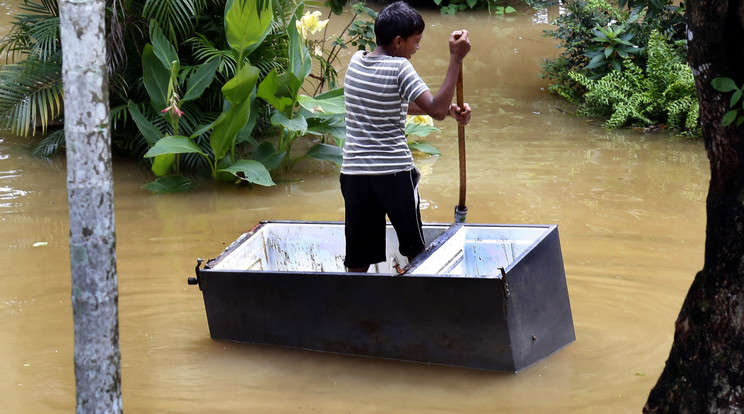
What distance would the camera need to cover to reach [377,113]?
12.9 ft

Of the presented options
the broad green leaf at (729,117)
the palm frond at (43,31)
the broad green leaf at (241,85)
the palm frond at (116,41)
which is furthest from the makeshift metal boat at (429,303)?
the palm frond at (43,31)

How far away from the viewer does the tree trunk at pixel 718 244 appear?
9.06 feet

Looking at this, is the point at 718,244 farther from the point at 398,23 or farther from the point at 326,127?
the point at 326,127

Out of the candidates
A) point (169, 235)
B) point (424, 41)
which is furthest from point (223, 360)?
point (424, 41)

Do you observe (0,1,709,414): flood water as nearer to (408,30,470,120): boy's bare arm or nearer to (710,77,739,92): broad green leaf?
(408,30,470,120): boy's bare arm

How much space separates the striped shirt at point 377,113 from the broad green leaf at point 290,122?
2.65m

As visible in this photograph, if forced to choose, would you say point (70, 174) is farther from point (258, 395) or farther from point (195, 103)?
point (195, 103)

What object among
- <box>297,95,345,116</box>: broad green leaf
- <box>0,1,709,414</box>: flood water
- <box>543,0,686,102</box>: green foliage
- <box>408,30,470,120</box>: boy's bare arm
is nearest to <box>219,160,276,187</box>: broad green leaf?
<box>0,1,709,414</box>: flood water

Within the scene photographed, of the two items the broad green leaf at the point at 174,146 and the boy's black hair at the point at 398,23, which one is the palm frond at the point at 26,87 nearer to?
the broad green leaf at the point at 174,146

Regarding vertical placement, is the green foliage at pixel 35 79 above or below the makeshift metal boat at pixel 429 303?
above

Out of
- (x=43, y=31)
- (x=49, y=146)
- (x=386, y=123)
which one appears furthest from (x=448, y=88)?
(x=49, y=146)

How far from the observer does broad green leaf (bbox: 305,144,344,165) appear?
7094 millimetres

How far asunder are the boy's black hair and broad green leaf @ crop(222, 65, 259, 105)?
8.79 feet

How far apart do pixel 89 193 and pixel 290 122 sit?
4.26 m
